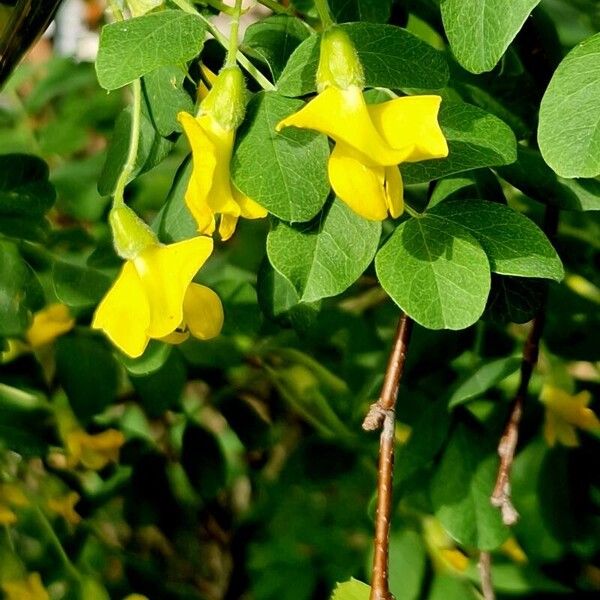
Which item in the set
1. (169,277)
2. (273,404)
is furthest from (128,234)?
(273,404)

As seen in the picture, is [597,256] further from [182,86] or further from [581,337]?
[182,86]

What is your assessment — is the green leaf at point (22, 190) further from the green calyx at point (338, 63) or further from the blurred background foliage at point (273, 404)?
the green calyx at point (338, 63)

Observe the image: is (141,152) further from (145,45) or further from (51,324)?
(51,324)

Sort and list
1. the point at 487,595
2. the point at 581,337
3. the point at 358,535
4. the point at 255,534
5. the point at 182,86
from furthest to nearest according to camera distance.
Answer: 1. the point at 255,534
2. the point at 358,535
3. the point at 581,337
4. the point at 487,595
5. the point at 182,86

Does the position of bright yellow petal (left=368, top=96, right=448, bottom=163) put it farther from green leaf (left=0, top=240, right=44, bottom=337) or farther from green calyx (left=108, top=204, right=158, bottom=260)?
green leaf (left=0, top=240, right=44, bottom=337)

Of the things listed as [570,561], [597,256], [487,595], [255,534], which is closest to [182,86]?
[487,595]

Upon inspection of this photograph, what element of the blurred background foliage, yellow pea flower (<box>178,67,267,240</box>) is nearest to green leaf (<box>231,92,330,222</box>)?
yellow pea flower (<box>178,67,267,240</box>)
